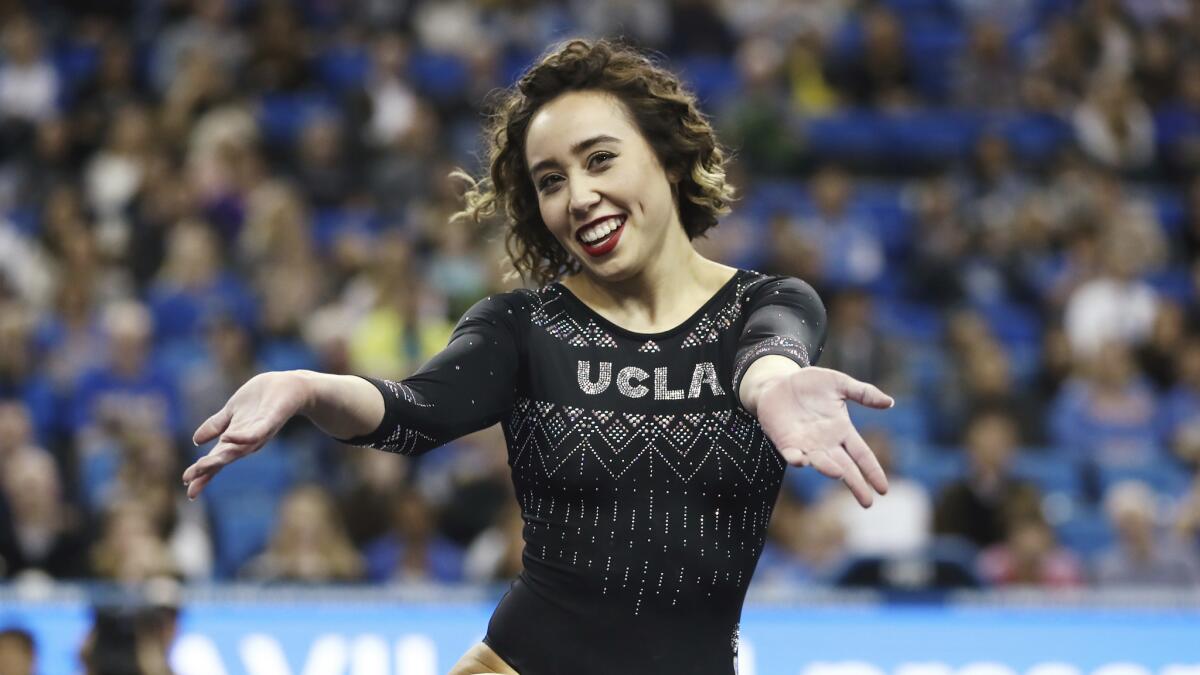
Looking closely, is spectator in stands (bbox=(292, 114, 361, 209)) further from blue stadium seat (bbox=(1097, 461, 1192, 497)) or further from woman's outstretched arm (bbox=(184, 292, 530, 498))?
woman's outstretched arm (bbox=(184, 292, 530, 498))

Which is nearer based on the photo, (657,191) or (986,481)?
(657,191)

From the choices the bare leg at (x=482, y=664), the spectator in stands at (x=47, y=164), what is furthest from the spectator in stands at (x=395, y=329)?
the bare leg at (x=482, y=664)

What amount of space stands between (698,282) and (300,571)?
169 inches

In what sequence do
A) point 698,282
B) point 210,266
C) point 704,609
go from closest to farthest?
point 704,609
point 698,282
point 210,266

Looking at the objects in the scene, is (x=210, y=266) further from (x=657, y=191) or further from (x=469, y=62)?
(x=657, y=191)

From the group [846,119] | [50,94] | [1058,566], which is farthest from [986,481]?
[50,94]

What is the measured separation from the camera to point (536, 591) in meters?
2.93

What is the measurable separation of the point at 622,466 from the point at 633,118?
672 millimetres

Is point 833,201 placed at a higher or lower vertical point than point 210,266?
higher

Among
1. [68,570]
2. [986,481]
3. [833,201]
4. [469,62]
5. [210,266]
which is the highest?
[469,62]

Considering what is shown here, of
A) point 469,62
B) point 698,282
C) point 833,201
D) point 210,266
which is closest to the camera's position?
point 698,282

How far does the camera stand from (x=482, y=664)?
9.69ft

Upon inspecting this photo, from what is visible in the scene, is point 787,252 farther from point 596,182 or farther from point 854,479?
point 854,479

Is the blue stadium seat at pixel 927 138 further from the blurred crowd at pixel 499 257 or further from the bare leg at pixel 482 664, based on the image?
the bare leg at pixel 482 664
